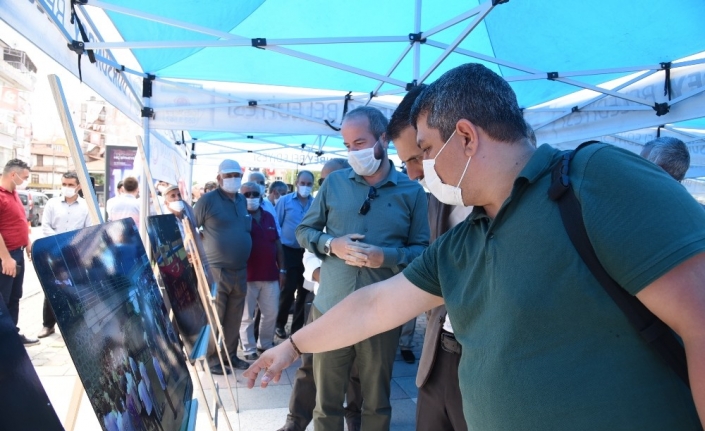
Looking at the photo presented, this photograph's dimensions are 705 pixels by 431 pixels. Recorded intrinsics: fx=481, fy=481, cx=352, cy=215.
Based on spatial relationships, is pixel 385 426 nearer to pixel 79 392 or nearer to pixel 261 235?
pixel 79 392

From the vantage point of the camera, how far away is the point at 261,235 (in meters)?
4.96

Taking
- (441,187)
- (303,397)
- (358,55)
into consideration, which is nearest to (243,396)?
(303,397)

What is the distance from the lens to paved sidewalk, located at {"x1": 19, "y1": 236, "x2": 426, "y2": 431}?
3406 millimetres

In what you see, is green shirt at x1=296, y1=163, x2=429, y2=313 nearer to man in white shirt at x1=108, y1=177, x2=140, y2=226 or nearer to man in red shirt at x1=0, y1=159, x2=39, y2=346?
man in red shirt at x1=0, y1=159, x2=39, y2=346

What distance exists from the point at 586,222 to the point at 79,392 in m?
1.34

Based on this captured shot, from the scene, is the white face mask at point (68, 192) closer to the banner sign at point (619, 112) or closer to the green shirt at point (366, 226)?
the green shirt at point (366, 226)

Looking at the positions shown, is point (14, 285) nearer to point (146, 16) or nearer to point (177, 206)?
point (177, 206)

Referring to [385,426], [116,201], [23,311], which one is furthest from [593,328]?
[23,311]

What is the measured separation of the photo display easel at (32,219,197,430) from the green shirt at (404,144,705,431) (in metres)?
0.86

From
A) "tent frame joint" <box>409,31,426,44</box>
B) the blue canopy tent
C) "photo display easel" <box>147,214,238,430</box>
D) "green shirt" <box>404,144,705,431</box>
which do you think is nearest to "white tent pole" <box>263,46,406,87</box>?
the blue canopy tent

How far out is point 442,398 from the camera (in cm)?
188

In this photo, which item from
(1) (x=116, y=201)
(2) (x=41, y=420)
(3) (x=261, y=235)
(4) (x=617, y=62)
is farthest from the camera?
(1) (x=116, y=201)

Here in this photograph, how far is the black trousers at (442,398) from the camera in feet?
6.01

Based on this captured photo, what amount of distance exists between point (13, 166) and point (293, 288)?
3178mm
